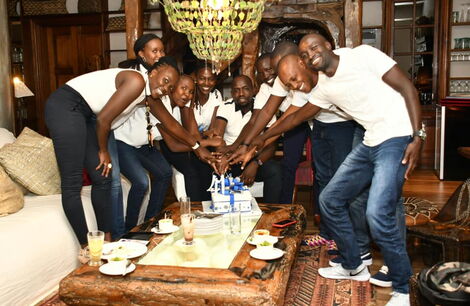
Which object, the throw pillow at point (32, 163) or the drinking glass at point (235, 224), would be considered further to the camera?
the throw pillow at point (32, 163)

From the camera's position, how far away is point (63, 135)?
9.32 ft

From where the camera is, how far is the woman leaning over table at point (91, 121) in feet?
9.33

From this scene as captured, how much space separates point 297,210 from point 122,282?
1371mm

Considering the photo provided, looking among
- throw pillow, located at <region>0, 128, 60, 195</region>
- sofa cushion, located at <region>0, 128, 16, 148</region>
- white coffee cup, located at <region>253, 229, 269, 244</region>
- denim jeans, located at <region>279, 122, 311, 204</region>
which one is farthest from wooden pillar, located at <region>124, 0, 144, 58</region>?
white coffee cup, located at <region>253, 229, 269, 244</region>

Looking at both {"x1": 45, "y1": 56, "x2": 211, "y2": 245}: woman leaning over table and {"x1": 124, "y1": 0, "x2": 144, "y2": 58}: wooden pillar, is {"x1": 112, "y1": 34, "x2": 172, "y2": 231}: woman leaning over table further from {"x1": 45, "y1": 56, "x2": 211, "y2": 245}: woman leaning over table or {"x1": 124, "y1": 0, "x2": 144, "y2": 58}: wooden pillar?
{"x1": 124, "y1": 0, "x2": 144, "y2": 58}: wooden pillar

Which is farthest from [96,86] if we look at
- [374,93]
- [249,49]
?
[249,49]

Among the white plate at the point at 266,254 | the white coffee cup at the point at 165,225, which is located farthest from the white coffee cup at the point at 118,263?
the white plate at the point at 266,254

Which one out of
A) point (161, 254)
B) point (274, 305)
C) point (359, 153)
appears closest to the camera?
point (274, 305)

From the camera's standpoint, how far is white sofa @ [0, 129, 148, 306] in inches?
101

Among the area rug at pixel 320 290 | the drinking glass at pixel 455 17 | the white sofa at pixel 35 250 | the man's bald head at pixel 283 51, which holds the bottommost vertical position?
the area rug at pixel 320 290

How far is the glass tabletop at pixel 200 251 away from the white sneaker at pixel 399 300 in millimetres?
808

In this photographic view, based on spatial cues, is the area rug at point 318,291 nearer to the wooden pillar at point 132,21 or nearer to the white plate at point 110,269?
the white plate at point 110,269

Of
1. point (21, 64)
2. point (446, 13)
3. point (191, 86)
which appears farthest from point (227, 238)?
point (21, 64)

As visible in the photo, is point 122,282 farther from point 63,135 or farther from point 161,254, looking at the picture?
point 63,135
